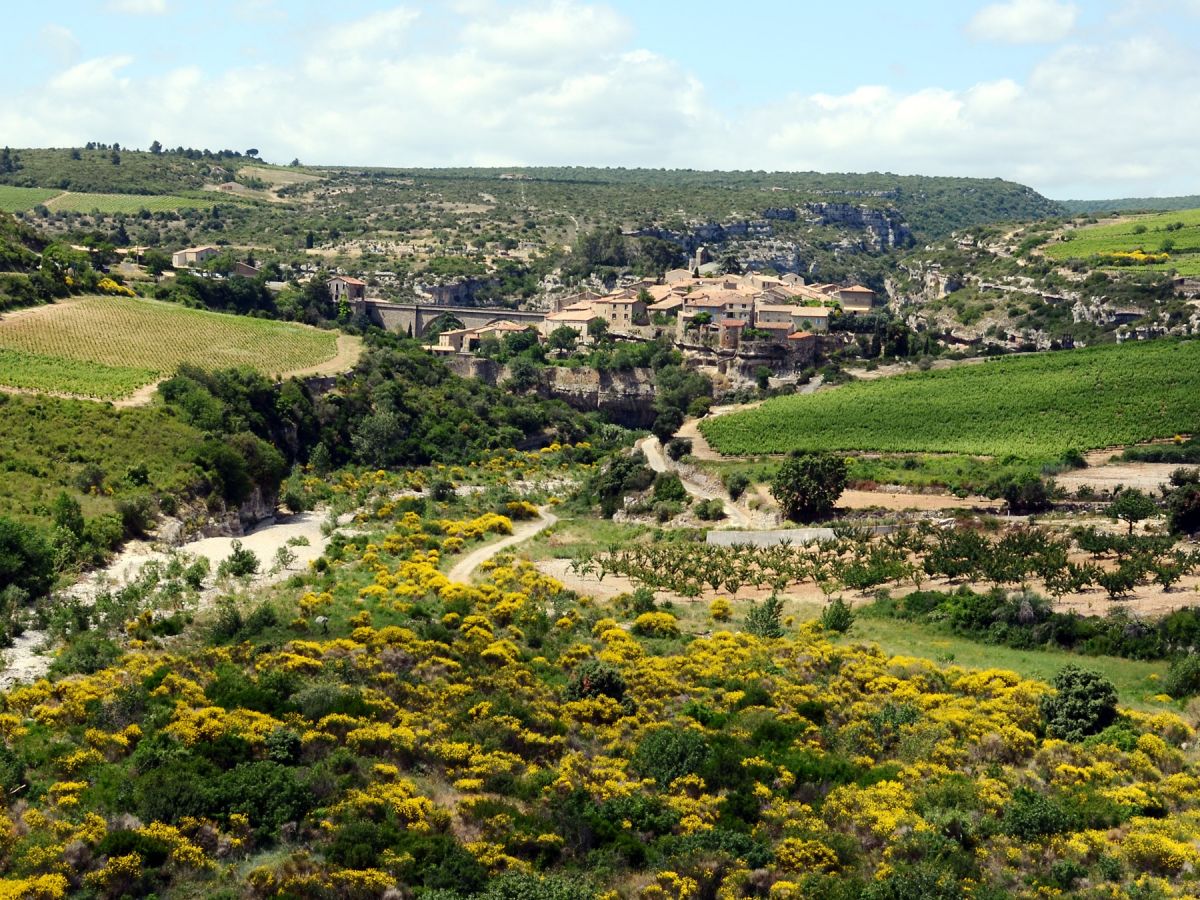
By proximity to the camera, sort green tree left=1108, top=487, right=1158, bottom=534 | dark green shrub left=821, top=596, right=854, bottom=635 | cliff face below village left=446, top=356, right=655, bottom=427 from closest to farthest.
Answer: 1. dark green shrub left=821, top=596, right=854, bottom=635
2. green tree left=1108, top=487, right=1158, bottom=534
3. cliff face below village left=446, top=356, right=655, bottom=427

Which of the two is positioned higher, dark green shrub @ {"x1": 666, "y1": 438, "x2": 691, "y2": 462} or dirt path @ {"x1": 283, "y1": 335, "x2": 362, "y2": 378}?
dirt path @ {"x1": 283, "y1": 335, "x2": 362, "y2": 378}

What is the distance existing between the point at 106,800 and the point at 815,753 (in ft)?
52.6

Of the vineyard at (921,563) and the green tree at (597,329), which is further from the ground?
the green tree at (597,329)

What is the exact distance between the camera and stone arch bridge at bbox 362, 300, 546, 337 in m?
130

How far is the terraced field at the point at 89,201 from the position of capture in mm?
168625

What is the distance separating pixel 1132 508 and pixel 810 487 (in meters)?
14.2

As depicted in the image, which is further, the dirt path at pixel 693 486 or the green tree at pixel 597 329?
the green tree at pixel 597 329

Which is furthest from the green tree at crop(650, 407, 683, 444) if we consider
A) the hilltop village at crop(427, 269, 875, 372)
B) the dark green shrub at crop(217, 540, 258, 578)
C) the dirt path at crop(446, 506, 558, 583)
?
the dark green shrub at crop(217, 540, 258, 578)

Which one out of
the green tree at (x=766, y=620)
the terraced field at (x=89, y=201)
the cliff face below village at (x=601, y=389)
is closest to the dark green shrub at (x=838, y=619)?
the green tree at (x=766, y=620)

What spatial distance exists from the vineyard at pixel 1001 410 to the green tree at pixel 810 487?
14.1 m

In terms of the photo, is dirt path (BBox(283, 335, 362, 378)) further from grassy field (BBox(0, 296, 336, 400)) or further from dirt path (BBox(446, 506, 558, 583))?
dirt path (BBox(446, 506, 558, 583))

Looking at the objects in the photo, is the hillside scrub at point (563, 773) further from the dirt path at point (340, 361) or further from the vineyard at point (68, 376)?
the dirt path at point (340, 361)

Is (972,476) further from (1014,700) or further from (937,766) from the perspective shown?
(937,766)

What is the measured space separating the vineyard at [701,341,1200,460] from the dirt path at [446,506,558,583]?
16712 mm
